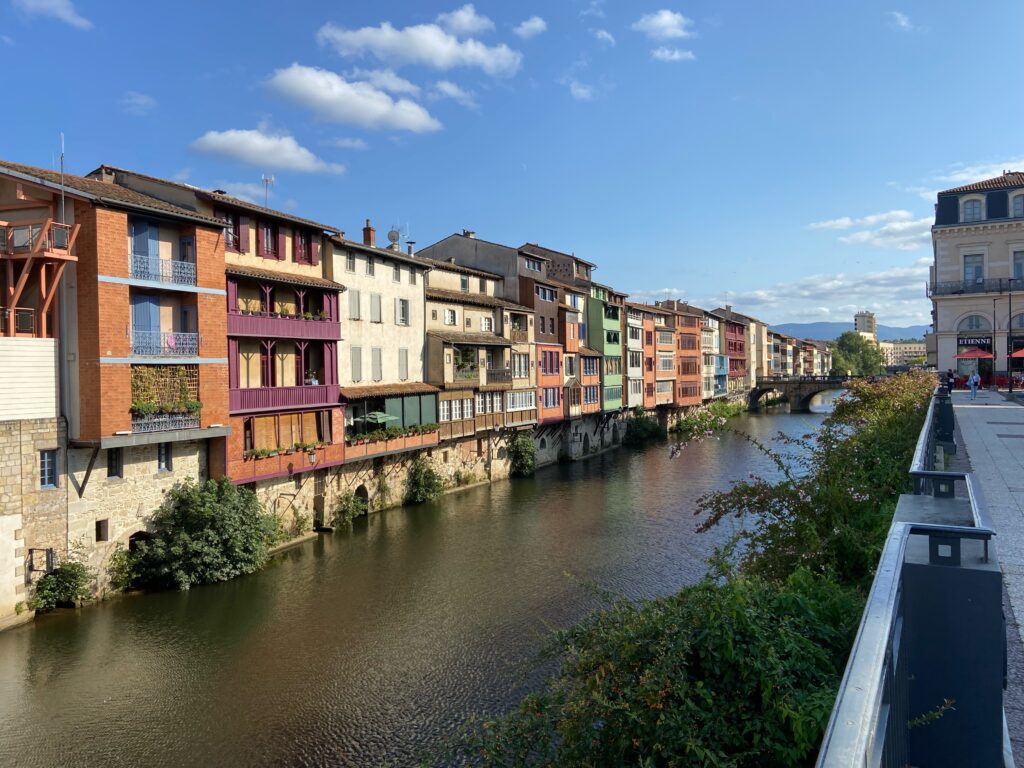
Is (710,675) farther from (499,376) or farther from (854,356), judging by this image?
(854,356)

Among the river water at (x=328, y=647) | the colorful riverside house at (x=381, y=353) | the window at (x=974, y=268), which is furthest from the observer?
the window at (x=974, y=268)

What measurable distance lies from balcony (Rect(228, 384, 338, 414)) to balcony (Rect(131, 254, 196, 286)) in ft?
14.5

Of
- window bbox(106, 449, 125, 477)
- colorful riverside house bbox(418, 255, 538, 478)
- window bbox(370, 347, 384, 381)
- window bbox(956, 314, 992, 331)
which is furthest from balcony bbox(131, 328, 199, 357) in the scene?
window bbox(956, 314, 992, 331)

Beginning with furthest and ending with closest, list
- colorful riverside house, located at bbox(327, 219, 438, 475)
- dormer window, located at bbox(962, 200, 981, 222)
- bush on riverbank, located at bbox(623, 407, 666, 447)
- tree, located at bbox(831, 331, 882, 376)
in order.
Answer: tree, located at bbox(831, 331, 882, 376) < bush on riverbank, located at bbox(623, 407, 666, 447) < dormer window, located at bbox(962, 200, 981, 222) < colorful riverside house, located at bbox(327, 219, 438, 475)

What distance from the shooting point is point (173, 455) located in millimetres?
25047

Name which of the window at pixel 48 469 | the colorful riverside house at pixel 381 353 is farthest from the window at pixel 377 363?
the window at pixel 48 469

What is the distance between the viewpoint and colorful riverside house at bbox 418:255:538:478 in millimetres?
40406

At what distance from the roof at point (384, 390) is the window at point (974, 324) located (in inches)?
1319

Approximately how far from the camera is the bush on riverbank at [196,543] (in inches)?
930

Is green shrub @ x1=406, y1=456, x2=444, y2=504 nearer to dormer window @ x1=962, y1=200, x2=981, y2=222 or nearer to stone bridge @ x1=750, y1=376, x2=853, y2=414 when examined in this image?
dormer window @ x1=962, y1=200, x2=981, y2=222

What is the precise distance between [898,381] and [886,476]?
51.8ft

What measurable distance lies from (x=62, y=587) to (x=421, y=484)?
1872 cm

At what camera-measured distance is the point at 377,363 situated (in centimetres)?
3650

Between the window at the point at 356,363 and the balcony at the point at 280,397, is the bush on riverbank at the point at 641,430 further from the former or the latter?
the balcony at the point at 280,397
